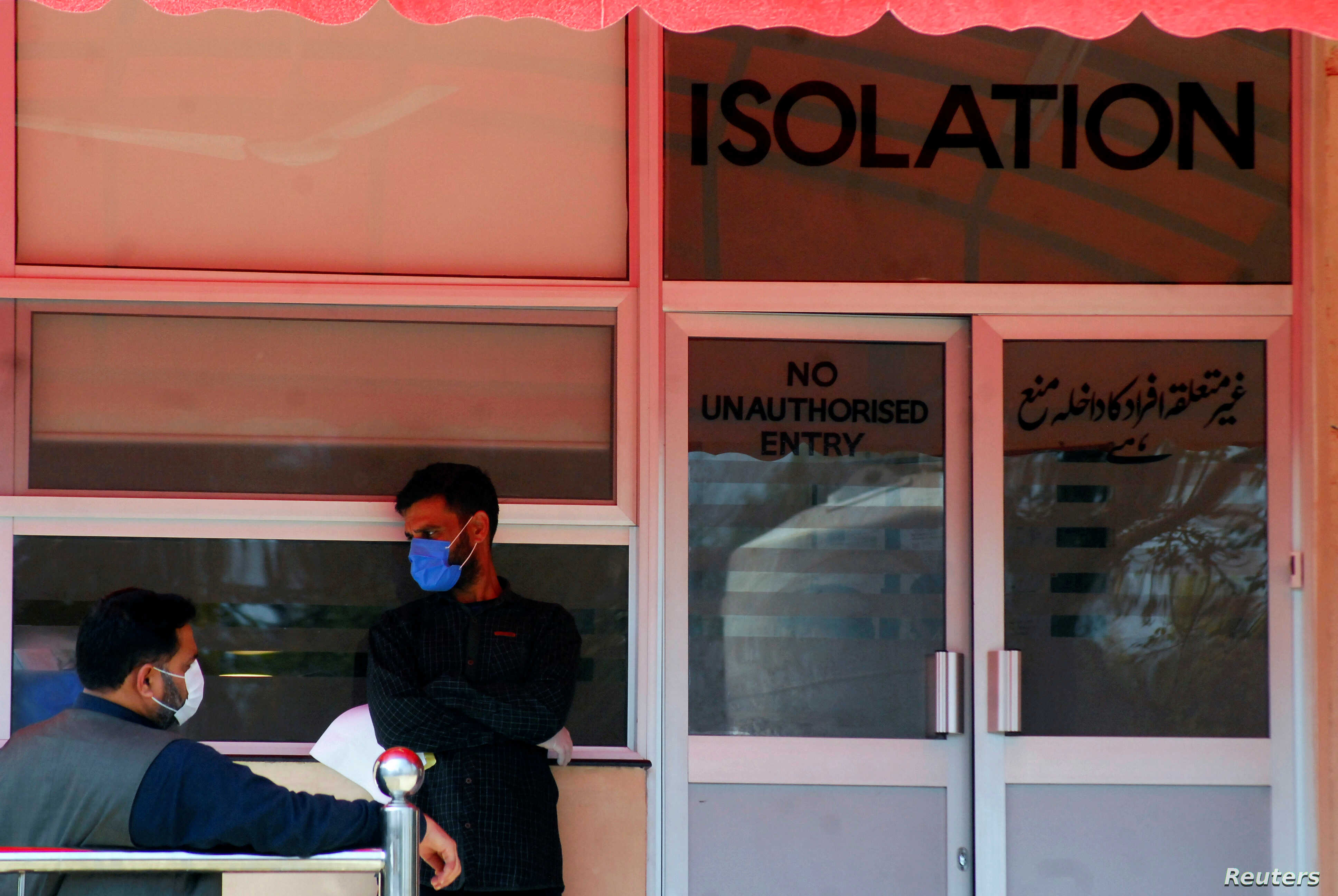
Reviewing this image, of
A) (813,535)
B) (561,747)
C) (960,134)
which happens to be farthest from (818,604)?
(960,134)

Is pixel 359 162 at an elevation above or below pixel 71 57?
below

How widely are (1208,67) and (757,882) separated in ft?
9.79

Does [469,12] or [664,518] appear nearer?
[469,12]

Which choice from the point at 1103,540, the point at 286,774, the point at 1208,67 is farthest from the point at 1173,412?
the point at 286,774

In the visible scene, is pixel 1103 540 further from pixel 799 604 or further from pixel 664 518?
pixel 664 518

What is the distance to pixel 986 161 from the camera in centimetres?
405

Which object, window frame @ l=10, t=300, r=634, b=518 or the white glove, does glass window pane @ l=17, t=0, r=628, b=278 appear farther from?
the white glove

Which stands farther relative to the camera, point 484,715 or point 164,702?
point 484,715

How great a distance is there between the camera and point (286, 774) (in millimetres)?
3863

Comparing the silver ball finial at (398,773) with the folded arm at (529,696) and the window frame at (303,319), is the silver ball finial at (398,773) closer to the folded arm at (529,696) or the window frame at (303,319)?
the folded arm at (529,696)

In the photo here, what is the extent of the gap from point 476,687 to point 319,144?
1816mm

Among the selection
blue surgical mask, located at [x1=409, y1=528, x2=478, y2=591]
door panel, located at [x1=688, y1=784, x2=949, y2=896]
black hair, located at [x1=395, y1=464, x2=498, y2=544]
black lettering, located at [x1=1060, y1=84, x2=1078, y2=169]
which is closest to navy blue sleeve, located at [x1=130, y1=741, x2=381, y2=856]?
blue surgical mask, located at [x1=409, y1=528, x2=478, y2=591]

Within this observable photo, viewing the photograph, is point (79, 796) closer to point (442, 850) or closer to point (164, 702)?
point (164, 702)

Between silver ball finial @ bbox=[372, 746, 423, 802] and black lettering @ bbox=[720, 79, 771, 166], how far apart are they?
7.96 ft
